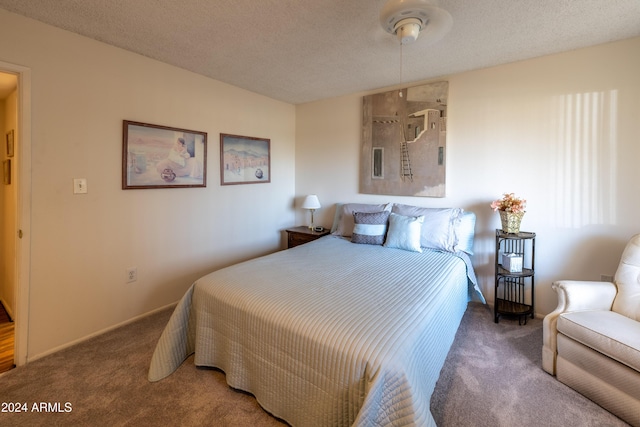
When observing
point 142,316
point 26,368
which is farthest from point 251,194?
point 26,368

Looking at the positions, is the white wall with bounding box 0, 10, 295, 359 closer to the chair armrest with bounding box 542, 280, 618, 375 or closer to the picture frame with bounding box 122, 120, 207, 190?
the picture frame with bounding box 122, 120, 207, 190

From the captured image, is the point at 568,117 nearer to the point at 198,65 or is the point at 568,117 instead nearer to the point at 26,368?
the point at 198,65

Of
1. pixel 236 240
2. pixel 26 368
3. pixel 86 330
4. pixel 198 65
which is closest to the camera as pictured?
pixel 26 368

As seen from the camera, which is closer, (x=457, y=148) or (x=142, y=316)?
(x=142, y=316)

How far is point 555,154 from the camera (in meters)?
2.53

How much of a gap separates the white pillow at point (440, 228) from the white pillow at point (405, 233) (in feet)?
0.31

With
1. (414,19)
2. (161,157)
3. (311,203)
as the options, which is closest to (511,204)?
(414,19)

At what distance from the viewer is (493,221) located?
2.84 metres

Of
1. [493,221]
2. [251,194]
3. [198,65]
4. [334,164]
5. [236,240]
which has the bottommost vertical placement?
[236,240]

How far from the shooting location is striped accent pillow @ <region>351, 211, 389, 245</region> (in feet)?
9.61

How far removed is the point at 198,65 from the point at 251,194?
1505mm

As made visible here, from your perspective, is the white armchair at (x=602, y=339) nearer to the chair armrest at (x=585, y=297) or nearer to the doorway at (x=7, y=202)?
the chair armrest at (x=585, y=297)

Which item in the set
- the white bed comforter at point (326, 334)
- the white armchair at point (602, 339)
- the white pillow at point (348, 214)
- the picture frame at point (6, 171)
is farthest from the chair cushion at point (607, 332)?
the picture frame at point (6, 171)

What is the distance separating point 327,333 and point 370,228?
5.72 ft
